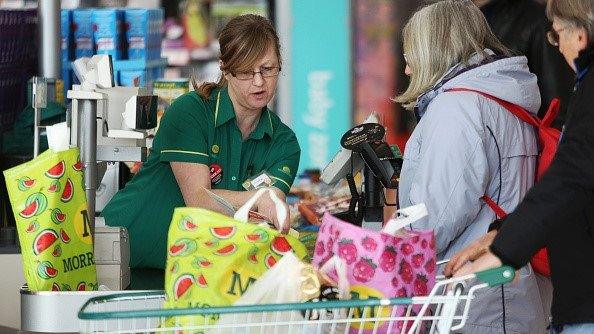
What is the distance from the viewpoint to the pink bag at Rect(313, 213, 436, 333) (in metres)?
2.77

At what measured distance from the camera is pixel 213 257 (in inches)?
106

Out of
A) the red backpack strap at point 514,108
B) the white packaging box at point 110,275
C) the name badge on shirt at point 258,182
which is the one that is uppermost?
the red backpack strap at point 514,108

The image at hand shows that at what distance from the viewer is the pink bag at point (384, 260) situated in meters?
2.77

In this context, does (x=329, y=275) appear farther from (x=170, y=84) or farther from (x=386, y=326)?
(x=170, y=84)

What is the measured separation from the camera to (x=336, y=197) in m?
5.71

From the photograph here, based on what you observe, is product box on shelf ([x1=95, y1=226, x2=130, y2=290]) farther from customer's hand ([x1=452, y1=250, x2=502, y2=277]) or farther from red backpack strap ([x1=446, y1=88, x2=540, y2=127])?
customer's hand ([x1=452, y1=250, x2=502, y2=277])

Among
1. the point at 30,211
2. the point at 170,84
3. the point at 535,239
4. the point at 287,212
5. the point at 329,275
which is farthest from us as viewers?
the point at 170,84

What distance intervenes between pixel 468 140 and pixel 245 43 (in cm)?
80

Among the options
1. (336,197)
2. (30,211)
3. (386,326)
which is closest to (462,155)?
(386,326)

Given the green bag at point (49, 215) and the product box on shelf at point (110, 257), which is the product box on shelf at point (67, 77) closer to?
the product box on shelf at point (110, 257)

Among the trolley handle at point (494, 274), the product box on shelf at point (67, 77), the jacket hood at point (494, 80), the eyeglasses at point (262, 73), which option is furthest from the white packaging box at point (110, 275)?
the product box on shelf at point (67, 77)

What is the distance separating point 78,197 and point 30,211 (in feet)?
0.52

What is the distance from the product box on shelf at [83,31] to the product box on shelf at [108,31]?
3 cm

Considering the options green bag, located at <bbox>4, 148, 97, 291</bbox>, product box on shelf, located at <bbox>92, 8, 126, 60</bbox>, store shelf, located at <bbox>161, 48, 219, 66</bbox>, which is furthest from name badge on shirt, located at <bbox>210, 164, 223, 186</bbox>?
store shelf, located at <bbox>161, 48, 219, 66</bbox>
